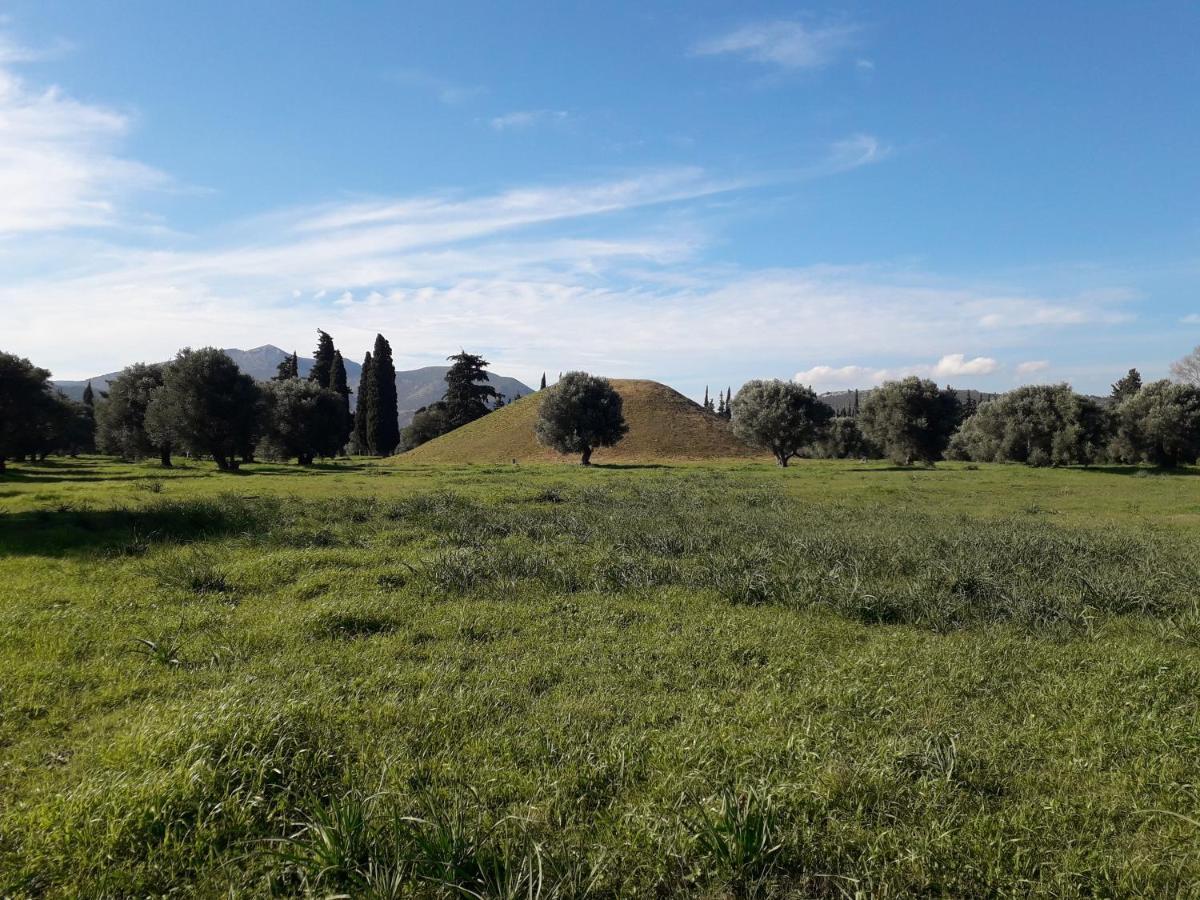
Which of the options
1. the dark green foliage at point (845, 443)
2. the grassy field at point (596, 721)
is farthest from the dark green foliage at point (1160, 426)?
the grassy field at point (596, 721)

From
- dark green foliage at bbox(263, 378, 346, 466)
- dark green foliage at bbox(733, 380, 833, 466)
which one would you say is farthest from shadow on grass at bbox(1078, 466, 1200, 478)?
dark green foliage at bbox(263, 378, 346, 466)

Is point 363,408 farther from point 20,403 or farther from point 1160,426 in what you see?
point 1160,426

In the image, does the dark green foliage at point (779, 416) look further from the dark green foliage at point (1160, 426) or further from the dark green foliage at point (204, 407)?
the dark green foliage at point (204, 407)

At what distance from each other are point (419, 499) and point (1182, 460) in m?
75.0

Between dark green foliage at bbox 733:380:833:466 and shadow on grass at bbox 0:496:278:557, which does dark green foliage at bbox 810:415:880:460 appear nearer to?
dark green foliage at bbox 733:380:833:466

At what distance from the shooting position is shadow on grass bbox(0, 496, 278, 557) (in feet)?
54.5

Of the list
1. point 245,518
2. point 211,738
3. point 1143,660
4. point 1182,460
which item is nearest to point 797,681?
point 1143,660

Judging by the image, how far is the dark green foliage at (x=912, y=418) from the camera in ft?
212

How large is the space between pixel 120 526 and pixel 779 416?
186ft

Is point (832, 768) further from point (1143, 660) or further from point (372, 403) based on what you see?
point (372, 403)

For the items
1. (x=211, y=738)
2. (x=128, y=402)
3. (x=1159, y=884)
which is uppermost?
(x=128, y=402)

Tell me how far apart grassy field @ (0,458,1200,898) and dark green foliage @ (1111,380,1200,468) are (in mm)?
57432

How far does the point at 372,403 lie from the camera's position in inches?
3878

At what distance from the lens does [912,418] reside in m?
64.8
